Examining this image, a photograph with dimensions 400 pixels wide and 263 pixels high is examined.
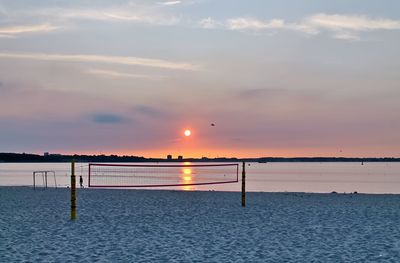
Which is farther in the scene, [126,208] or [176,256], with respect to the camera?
[126,208]

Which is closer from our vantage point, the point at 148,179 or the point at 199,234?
the point at 199,234

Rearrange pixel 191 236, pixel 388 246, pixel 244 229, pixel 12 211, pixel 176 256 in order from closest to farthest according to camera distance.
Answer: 1. pixel 176 256
2. pixel 388 246
3. pixel 191 236
4. pixel 244 229
5. pixel 12 211

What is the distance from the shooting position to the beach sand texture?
9461 millimetres

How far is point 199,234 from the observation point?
39.9 feet

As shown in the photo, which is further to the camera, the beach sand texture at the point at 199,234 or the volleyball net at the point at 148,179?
the volleyball net at the point at 148,179

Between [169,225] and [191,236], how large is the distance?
208cm

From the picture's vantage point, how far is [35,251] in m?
9.73

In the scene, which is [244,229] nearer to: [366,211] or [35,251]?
[35,251]

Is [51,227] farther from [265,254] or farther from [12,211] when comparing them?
[265,254]

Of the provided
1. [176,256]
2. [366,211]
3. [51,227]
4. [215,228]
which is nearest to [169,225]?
[215,228]

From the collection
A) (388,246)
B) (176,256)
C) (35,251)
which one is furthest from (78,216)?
(388,246)

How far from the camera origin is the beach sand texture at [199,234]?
9461 millimetres

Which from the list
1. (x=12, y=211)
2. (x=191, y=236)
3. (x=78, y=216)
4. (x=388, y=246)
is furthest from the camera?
(x=12, y=211)

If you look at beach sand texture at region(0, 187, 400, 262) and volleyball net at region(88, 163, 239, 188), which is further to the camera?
volleyball net at region(88, 163, 239, 188)
